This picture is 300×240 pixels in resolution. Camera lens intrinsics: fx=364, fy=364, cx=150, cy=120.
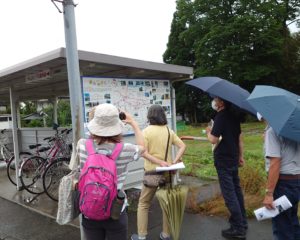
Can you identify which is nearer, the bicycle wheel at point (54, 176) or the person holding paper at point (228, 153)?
the person holding paper at point (228, 153)

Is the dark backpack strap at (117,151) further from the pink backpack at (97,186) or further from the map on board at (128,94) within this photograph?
the map on board at (128,94)

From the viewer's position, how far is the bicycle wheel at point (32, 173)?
762 cm

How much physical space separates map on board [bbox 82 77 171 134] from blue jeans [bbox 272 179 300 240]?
9.87 ft

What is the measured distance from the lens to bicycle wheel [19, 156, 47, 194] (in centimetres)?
762

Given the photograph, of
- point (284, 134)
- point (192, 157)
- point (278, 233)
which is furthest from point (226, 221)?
point (192, 157)

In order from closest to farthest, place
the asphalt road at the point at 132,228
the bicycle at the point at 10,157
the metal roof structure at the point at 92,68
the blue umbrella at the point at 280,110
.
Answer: the blue umbrella at the point at 280,110
the asphalt road at the point at 132,228
the metal roof structure at the point at 92,68
the bicycle at the point at 10,157

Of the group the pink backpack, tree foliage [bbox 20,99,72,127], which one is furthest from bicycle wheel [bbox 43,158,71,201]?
tree foliage [bbox 20,99,72,127]

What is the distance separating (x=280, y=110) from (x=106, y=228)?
6.09ft

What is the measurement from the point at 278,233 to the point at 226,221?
1.87m

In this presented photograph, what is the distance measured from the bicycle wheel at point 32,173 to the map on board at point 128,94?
2.52 metres


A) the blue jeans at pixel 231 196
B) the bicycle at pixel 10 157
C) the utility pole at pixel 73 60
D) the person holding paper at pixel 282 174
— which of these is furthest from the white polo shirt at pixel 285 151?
the bicycle at pixel 10 157

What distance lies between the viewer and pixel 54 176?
7.24m

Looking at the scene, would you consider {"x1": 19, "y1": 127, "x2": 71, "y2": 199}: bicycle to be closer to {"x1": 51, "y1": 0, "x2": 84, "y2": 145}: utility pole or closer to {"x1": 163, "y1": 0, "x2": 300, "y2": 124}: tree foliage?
{"x1": 51, "y1": 0, "x2": 84, "y2": 145}: utility pole

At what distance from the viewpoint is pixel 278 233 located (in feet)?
11.4
